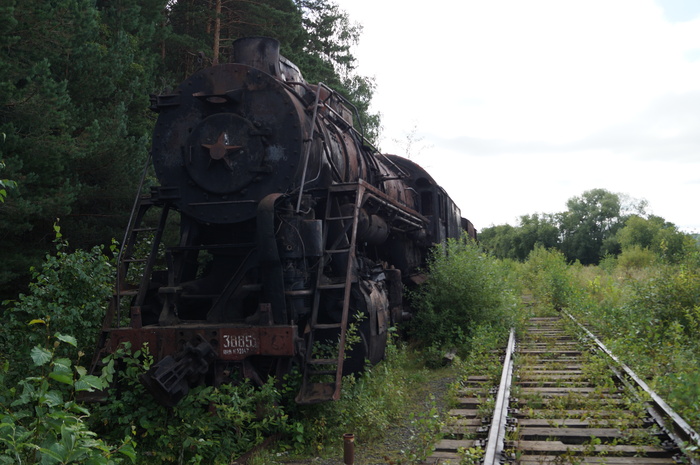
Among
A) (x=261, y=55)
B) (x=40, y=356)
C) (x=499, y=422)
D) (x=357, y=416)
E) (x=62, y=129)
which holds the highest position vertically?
(x=261, y=55)

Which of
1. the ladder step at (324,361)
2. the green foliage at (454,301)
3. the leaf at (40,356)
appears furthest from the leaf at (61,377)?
the green foliage at (454,301)

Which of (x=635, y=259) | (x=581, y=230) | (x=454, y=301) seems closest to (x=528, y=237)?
(x=581, y=230)

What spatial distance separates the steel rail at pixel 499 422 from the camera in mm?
4613

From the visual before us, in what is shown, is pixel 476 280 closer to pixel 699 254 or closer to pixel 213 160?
pixel 699 254

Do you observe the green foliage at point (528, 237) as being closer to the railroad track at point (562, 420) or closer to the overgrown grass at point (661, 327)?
the overgrown grass at point (661, 327)

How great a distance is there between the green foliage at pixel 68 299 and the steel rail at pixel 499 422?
4.72m

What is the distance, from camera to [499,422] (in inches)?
213

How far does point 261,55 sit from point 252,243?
7.20 feet

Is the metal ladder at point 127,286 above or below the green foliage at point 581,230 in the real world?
below

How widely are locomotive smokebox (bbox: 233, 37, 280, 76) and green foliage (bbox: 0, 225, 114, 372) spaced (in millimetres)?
2892

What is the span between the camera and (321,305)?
20.7 ft

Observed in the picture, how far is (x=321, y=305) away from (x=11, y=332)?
4534mm

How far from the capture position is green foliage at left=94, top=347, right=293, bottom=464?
482 centimetres

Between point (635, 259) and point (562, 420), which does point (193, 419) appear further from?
point (635, 259)
